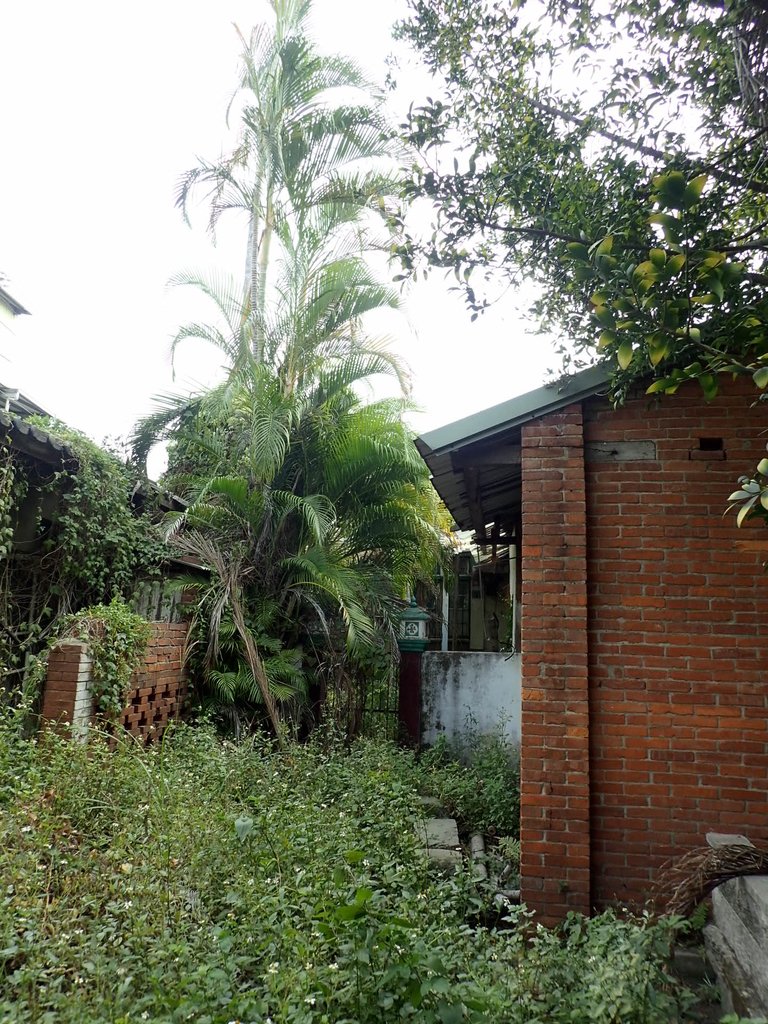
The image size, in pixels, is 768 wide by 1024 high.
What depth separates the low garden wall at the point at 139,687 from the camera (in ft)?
17.1

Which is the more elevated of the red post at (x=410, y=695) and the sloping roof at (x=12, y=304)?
the sloping roof at (x=12, y=304)

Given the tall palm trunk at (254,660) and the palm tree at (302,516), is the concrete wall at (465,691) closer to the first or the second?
the palm tree at (302,516)

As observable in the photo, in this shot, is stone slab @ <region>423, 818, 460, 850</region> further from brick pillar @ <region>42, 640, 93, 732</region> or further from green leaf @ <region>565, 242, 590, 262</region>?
green leaf @ <region>565, 242, 590, 262</region>

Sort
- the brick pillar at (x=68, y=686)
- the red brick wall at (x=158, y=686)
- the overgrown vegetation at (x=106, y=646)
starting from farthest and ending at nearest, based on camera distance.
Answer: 1. the red brick wall at (x=158, y=686)
2. the overgrown vegetation at (x=106, y=646)
3. the brick pillar at (x=68, y=686)

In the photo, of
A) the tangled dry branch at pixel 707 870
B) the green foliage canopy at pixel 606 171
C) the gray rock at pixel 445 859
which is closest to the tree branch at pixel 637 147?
the green foliage canopy at pixel 606 171

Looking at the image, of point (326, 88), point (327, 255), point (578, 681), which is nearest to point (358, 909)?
point (578, 681)

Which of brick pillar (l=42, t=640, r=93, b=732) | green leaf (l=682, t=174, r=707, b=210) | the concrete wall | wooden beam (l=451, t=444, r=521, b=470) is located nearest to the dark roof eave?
wooden beam (l=451, t=444, r=521, b=470)

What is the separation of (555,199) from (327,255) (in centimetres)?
531

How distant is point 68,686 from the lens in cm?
525

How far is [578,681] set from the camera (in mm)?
4395

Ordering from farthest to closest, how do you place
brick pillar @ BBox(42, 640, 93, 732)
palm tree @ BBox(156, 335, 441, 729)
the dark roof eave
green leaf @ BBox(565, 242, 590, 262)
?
1. palm tree @ BBox(156, 335, 441, 729)
2. brick pillar @ BBox(42, 640, 93, 732)
3. the dark roof eave
4. green leaf @ BBox(565, 242, 590, 262)

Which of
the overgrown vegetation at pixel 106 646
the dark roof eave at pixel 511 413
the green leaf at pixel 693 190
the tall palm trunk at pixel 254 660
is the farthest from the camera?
the tall palm trunk at pixel 254 660

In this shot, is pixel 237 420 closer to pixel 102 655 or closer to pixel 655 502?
pixel 102 655

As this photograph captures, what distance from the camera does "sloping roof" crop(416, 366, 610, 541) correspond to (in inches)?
184
